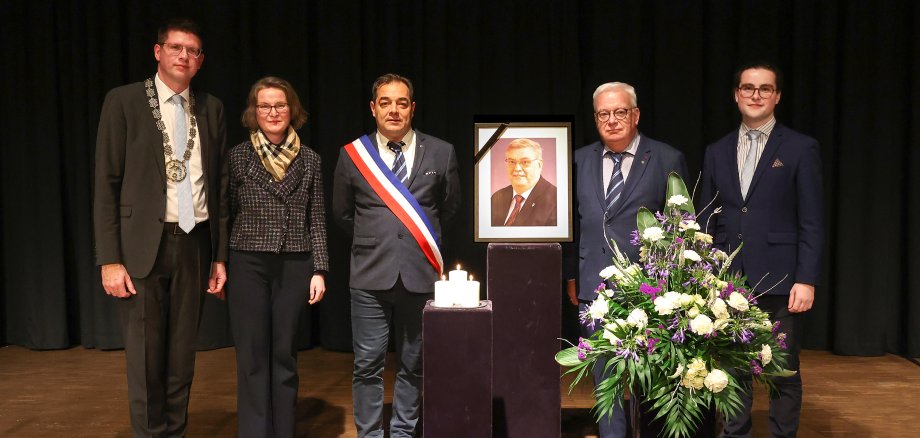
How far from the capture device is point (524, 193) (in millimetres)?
3129

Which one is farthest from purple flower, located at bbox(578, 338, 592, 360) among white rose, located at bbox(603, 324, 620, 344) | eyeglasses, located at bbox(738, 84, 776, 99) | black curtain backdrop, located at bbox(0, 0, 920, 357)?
black curtain backdrop, located at bbox(0, 0, 920, 357)

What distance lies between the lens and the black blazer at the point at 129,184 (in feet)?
8.70

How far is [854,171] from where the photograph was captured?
4.89m

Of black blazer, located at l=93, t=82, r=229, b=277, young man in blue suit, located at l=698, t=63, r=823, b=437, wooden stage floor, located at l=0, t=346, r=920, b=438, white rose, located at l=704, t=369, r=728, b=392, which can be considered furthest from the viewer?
wooden stage floor, located at l=0, t=346, r=920, b=438

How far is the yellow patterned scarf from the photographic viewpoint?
283 cm

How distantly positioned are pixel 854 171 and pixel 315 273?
3.76 metres

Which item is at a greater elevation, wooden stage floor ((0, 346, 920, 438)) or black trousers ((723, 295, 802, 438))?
black trousers ((723, 295, 802, 438))

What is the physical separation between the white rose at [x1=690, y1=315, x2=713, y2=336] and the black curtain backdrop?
9.76 feet

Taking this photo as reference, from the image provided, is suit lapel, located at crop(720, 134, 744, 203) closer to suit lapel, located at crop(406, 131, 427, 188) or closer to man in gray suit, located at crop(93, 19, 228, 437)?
suit lapel, located at crop(406, 131, 427, 188)

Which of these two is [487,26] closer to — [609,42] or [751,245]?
[609,42]

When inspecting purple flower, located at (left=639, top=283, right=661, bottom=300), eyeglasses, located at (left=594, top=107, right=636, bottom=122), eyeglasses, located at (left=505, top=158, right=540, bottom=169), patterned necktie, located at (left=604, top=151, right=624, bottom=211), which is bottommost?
purple flower, located at (left=639, top=283, right=661, bottom=300)

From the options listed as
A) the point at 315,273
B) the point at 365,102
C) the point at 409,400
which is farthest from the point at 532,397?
the point at 365,102

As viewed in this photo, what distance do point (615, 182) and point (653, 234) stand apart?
81 cm

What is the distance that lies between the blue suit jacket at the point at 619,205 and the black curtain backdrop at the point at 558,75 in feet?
6.35
